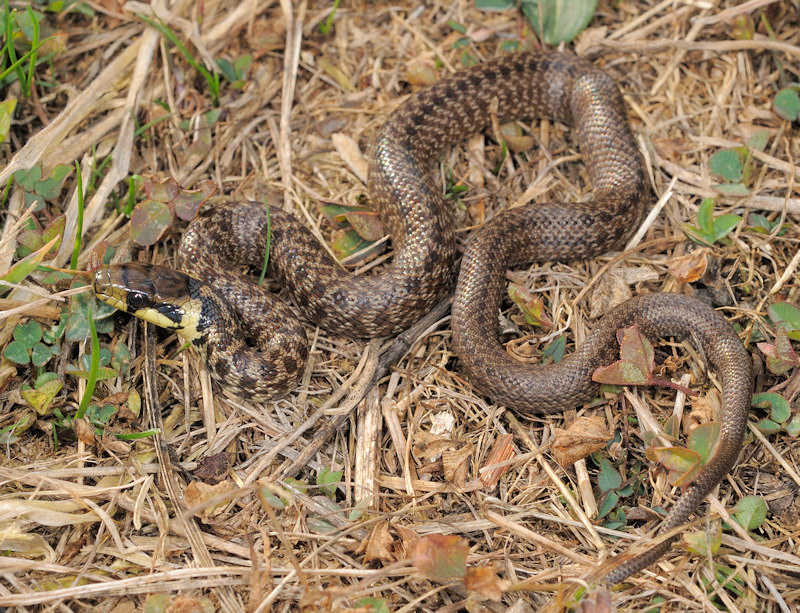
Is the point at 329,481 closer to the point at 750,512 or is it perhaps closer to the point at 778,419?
the point at 750,512

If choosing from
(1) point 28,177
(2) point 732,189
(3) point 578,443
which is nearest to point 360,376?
(3) point 578,443

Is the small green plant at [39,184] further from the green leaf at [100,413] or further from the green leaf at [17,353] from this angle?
the green leaf at [100,413]

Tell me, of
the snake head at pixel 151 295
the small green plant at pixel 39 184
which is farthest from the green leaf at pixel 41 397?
the small green plant at pixel 39 184

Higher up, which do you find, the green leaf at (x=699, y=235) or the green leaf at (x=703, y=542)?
the green leaf at (x=699, y=235)

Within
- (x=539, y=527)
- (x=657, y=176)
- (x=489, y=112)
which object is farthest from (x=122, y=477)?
(x=657, y=176)

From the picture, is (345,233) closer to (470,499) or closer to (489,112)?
(489,112)
